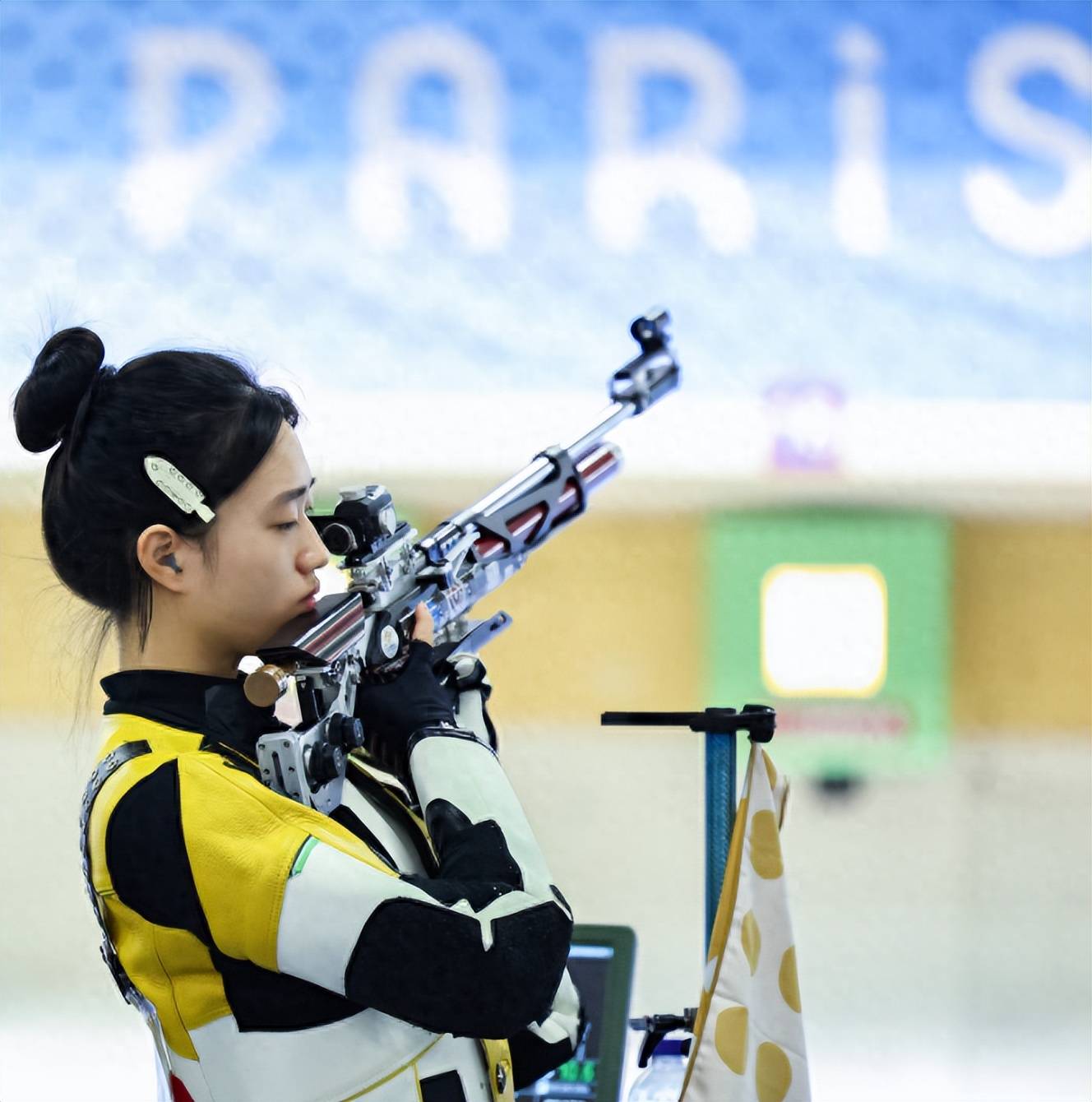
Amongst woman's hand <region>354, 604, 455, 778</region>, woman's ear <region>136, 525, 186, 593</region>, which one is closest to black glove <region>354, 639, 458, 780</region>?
woman's hand <region>354, 604, 455, 778</region>

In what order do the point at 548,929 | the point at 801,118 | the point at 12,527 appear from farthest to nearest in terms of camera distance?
the point at 801,118 < the point at 12,527 < the point at 548,929

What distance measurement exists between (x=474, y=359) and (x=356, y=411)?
0.50 feet

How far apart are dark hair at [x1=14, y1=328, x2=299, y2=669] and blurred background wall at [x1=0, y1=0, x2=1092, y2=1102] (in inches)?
35.0

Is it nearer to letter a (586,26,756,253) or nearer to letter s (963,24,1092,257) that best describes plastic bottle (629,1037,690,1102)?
letter a (586,26,756,253)

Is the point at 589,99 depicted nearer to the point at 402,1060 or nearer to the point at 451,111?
the point at 451,111

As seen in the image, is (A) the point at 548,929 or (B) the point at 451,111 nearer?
(A) the point at 548,929

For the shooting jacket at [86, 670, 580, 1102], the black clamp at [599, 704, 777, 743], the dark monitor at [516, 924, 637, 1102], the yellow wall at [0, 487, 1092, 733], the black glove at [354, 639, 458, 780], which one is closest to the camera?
the shooting jacket at [86, 670, 580, 1102]

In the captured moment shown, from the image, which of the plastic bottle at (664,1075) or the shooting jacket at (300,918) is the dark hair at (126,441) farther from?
the plastic bottle at (664,1075)

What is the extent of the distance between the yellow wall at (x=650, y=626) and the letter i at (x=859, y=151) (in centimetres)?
39

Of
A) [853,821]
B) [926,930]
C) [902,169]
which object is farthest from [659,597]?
[902,169]

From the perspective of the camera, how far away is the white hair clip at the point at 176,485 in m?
0.69

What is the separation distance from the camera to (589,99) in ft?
5.55

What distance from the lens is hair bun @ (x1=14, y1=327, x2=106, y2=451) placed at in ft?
2.35

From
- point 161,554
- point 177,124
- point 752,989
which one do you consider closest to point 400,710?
point 161,554
